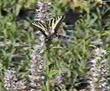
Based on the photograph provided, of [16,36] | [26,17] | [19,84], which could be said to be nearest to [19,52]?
[16,36]

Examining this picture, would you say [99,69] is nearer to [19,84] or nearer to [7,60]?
[19,84]

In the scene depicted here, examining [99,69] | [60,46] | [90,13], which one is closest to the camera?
[99,69]

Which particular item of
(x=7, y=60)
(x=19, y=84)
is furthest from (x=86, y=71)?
(x=19, y=84)

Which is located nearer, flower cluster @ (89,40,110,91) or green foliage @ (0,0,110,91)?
flower cluster @ (89,40,110,91)

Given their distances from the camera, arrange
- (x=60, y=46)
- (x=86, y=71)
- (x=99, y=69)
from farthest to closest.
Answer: (x=60, y=46) < (x=86, y=71) < (x=99, y=69)

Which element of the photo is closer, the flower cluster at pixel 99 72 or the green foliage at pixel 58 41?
the flower cluster at pixel 99 72

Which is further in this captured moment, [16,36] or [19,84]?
[16,36]

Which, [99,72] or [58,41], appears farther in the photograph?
[58,41]

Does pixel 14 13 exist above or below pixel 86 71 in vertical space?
above

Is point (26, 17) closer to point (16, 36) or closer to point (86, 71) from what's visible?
point (16, 36)
